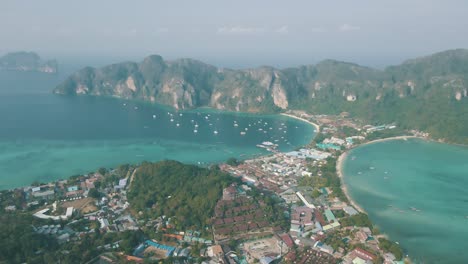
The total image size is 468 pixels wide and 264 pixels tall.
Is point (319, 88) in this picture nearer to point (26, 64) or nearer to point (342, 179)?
point (342, 179)

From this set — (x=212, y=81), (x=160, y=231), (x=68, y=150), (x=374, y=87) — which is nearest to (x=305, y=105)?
(x=374, y=87)

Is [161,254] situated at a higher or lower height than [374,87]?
lower

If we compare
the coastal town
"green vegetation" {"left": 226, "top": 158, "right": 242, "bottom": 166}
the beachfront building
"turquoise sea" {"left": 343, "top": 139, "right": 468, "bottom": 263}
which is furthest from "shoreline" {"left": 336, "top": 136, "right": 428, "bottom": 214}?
"green vegetation" {"left": 226, "top": 158, "right": 242, "bottom": 166}

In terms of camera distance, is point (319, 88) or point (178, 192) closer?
point (178, 192)

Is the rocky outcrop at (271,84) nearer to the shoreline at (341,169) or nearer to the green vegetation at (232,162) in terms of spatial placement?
the shoreline at (341,169)

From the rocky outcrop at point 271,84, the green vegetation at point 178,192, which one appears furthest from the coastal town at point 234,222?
the rocky outcrop at point 271,84

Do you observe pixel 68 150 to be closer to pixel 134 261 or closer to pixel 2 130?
pixel 2 130

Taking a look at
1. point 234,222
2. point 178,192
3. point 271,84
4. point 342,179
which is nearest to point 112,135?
point 178,192
